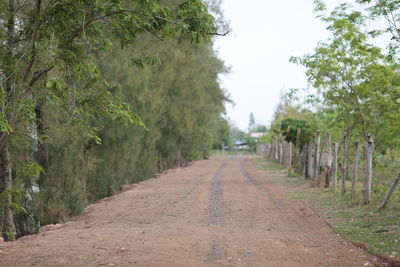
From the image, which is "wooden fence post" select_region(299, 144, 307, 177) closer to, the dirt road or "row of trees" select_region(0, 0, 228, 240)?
"row of trees" select_region(0, 0, 228, 240)

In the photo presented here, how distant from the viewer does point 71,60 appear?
7.30 meters

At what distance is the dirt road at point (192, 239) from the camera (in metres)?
6.86

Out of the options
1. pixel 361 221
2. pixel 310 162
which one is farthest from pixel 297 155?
pixel 361 221

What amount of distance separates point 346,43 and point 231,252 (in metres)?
11.2

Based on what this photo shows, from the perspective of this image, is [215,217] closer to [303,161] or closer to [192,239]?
[192,239]

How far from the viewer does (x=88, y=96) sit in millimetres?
7777

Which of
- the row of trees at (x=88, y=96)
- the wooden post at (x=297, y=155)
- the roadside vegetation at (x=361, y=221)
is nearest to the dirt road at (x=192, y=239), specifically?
the roadside vegetation at (x=361, y=221)

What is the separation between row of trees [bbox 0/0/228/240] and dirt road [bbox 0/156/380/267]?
47.1 inches

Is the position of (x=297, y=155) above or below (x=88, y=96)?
below

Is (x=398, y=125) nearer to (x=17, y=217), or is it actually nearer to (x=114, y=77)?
(x=114, y=77)

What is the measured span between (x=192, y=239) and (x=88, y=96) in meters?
2.98

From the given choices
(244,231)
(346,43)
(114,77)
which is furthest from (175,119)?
(244,231)

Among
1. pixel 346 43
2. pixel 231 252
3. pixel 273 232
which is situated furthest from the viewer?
pixel 346 43

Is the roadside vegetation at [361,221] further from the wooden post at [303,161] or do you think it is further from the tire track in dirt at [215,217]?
the wooden post at [303,161]
